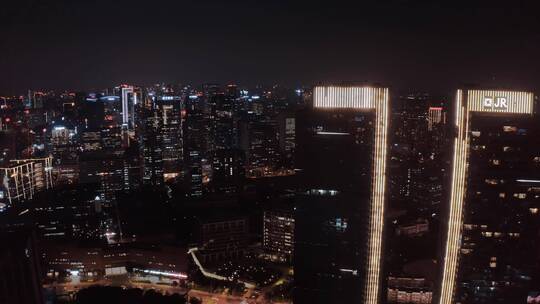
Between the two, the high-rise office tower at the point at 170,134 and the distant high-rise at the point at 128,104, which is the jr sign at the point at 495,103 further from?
the distant high-rise at the point at 128,104

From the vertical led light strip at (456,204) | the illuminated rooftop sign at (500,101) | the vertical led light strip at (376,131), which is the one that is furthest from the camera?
the vertical led light strip at (376,131)

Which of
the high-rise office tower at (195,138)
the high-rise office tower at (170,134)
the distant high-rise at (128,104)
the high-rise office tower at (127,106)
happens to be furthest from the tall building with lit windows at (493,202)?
the high-rise office tower at (127,106)

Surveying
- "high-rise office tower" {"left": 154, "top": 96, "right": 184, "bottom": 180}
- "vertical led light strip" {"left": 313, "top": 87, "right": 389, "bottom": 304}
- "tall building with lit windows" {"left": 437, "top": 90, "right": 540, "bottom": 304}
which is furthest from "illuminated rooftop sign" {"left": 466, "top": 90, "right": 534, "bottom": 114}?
"high-rise office tower" {"left": 154, "top": 96, "right": 184, "bottom": 180}

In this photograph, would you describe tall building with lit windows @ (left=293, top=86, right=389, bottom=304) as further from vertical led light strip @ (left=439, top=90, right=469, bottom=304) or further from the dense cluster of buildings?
vertical led light strip @ (left=439, top=90, right=469, bottom=304)

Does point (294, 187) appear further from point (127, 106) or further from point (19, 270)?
point (127, 106)

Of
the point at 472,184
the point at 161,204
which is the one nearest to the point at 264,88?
the point at 161,204

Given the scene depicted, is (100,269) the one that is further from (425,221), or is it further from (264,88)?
(264,88)
